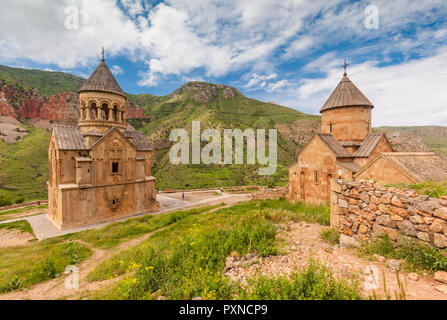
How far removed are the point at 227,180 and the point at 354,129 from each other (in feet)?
76.5

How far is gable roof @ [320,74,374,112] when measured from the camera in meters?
13.4

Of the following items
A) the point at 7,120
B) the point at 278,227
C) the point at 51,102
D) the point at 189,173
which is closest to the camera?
the point at 278,227

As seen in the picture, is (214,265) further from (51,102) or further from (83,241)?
(51,102)

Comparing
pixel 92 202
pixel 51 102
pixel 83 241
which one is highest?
pixel 51 102

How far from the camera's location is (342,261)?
3.89 m

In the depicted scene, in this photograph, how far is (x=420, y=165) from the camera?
6840mm

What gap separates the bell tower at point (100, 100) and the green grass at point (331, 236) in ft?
53.6

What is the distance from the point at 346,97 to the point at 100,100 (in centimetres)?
1889

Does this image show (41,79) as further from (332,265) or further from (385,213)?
(385,213)

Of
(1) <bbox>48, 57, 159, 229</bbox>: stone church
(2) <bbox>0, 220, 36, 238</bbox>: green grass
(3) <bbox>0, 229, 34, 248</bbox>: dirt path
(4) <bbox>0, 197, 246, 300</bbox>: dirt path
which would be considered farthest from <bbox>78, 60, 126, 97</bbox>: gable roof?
(4) <bbox>0, 197, 246, 300</bbox>: dirt path

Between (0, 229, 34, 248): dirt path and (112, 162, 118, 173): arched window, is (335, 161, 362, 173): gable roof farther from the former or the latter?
(0, 229, 34, 248): dirt path

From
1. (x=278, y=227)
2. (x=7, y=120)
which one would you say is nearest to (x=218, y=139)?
(x=278, y=227)

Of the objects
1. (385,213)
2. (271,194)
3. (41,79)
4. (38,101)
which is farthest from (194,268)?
(41,79)

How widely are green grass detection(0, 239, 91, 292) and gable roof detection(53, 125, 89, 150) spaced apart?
22.3 feet
